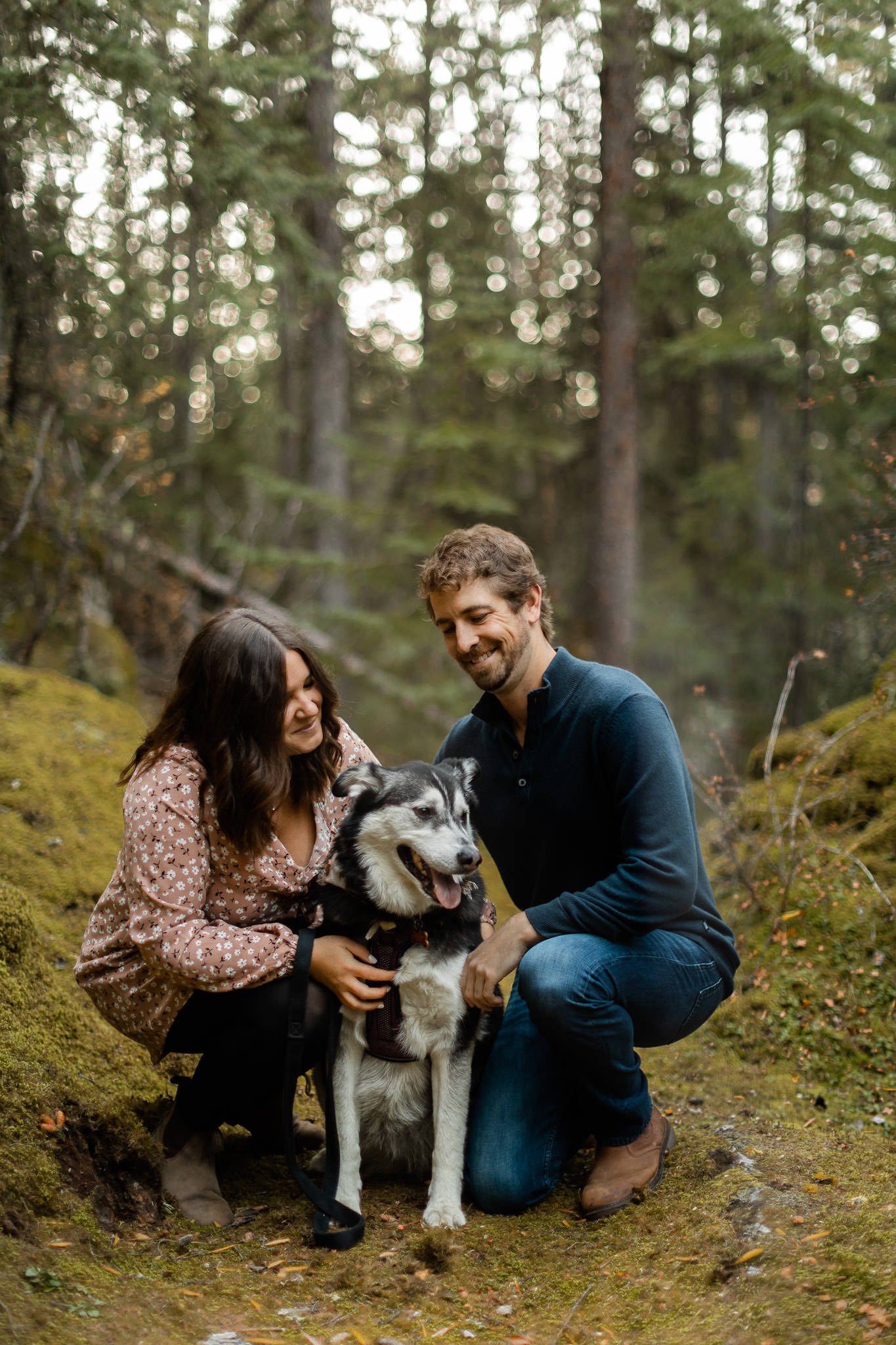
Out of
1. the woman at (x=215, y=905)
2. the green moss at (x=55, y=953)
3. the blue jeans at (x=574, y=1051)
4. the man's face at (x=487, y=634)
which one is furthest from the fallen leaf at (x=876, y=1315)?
the green moss at (x=55, y=953)

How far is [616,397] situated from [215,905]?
33.9 ft

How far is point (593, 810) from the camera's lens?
3404 millimetres

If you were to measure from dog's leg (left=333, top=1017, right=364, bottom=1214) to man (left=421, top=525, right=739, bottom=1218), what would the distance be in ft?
1.41

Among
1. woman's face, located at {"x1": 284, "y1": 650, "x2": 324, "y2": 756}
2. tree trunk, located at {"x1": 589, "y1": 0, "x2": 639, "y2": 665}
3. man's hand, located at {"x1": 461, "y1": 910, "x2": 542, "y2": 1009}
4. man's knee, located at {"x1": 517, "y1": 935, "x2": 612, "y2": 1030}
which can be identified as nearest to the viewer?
man's knee, located at {"x1": 517, "y1": 935, "x2": 612, "y2": 1030}

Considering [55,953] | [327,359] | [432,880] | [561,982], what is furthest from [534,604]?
[327,359]

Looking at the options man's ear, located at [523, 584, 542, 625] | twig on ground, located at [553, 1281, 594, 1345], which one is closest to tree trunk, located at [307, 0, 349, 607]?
man's ear, located at [523, 584, 542, 625]

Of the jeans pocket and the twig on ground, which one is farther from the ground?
the jeans pocket

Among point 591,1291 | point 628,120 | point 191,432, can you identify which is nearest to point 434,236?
point 628,120

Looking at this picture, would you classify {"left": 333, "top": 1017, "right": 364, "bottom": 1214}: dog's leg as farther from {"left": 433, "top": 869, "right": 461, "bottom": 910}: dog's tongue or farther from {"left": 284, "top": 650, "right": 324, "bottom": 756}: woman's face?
{"left": 284, "top": 650, "right": 324, "bottom": 756}: woman's face

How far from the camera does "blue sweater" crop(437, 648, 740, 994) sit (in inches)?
123

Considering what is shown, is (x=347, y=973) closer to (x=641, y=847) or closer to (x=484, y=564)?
(x=641, y=847)

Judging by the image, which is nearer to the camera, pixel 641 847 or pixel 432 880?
pixel 641 847

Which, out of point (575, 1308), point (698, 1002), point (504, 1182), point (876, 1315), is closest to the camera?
point (876, 1315)

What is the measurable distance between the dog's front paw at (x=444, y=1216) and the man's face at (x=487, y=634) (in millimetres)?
1719
